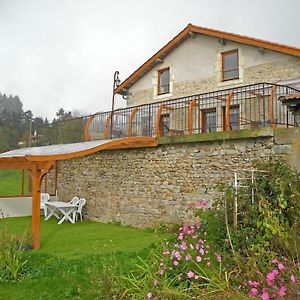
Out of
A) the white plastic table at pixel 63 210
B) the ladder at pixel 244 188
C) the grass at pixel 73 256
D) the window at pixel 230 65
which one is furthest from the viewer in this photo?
the window at pixel 230 65

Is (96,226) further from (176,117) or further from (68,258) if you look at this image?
(176,117)

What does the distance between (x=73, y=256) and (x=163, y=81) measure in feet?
32.0

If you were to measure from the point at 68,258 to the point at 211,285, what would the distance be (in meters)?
3.27

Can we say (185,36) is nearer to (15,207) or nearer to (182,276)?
(15,207)

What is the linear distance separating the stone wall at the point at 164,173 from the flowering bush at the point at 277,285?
9.60ft

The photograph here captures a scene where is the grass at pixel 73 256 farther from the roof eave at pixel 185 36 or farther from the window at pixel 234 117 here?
the roof eave at pixel 185 36

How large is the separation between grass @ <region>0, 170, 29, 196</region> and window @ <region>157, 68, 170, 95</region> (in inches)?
396

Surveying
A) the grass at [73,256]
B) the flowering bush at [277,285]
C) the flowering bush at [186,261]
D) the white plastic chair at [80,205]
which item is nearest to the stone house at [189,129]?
→ the white plastic chair at [80,205]

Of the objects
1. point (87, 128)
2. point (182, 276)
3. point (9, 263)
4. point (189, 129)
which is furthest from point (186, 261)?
point (87, 128)

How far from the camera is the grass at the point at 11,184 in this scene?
2013 centimetres

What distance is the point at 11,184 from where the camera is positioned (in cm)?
2338

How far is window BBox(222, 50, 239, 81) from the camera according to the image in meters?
12.3

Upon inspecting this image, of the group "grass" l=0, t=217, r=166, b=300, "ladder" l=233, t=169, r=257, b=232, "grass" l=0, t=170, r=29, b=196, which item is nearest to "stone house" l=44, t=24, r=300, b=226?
"ladder" l=233, t=169, r=257, b=232

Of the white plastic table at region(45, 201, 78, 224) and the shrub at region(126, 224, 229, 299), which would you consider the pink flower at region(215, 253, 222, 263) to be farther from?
the white plastic table at region(45, 201, 78, 224)
